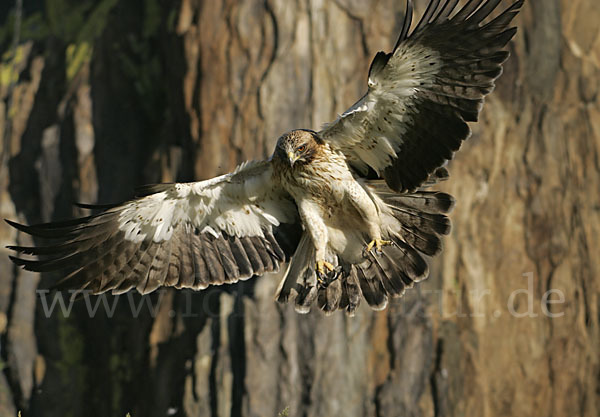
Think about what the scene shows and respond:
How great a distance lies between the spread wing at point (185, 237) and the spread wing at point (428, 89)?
0.72m

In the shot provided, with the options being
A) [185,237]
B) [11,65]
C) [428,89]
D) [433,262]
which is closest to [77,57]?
[11,65]

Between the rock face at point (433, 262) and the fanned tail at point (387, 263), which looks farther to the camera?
the rock face at point (433, 262)

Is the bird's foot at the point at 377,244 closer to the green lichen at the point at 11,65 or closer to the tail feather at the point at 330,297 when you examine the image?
the tail feather at the point at 330,297

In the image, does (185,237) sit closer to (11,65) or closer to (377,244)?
(377,244)

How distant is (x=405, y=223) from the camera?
4176 millimetres

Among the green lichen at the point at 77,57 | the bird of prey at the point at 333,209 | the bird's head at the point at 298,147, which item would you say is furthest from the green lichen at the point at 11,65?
the bird's head at the point at 298,147

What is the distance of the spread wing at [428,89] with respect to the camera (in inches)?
133

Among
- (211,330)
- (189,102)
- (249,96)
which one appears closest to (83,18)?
(189,102)

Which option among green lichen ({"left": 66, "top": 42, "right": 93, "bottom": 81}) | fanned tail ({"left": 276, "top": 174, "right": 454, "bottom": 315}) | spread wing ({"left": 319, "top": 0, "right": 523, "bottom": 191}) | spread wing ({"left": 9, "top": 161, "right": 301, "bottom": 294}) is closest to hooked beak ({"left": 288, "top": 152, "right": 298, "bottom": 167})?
spread wing ({"left": 319, "top": 0, "right": 523, "bottom": 191})

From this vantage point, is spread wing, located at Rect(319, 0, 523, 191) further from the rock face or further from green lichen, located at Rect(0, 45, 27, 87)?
green lichen, located at Rect(0, 45, 27, 87)

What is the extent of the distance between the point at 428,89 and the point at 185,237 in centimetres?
177

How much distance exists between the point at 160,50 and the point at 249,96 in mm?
1685

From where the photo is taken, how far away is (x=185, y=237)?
4.32 meters

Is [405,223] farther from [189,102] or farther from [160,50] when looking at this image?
[160,50]
